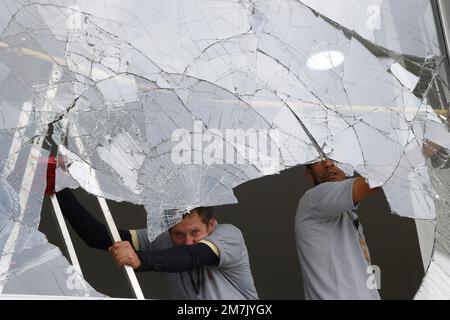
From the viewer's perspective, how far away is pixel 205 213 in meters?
1.94

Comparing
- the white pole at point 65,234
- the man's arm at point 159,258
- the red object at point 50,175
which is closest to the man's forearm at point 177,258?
the man's arm at point 159,258

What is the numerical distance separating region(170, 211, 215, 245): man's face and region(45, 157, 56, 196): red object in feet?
1.04

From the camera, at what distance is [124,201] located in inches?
74.1

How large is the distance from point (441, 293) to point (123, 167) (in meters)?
0.92

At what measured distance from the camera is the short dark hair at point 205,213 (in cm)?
193

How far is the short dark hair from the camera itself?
193 cm

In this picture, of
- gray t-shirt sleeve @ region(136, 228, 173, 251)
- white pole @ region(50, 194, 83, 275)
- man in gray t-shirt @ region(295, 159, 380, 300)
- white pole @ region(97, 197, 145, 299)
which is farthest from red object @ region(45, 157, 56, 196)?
man in gray t-shirt @ region(295, 159, 380, 300)

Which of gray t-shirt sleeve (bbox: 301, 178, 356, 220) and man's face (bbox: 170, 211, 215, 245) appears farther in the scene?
gray t-shirt sleeve (bbox: 301, 178, 356, 220)

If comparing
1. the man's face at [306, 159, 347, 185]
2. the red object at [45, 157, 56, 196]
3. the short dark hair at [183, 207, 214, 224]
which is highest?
the red object at [45, 157, 56, 196]

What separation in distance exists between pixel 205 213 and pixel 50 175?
1.31 ft

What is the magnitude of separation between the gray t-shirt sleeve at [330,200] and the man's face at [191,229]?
287 mm

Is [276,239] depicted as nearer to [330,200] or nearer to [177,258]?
[330,200]

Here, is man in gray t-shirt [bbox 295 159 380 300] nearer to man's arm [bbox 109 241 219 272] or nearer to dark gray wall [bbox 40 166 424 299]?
dark gray wall [bbox 40 166 424 299]

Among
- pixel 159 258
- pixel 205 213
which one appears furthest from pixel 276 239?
pixel 159 258
